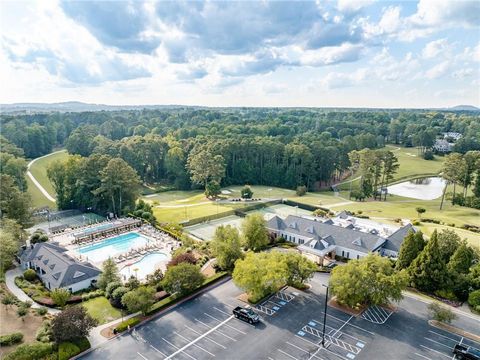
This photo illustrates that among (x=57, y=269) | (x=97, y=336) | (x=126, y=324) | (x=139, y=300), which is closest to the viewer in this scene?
(x=97, y=336)

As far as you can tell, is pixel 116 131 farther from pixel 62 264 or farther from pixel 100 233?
pixel 62 264

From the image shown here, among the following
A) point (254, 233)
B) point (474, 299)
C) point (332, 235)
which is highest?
point (254, 233)

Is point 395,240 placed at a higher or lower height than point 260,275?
lower

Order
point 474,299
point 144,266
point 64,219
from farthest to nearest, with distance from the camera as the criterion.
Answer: point 64,219 < point 144,266 < point 474,299

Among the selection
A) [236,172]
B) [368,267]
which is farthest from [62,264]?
[236,172]

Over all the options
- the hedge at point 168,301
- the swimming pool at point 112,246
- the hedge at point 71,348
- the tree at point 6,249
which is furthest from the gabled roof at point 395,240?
the tree at point 6,249

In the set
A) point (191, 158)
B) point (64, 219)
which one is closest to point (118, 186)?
point (64, 219)

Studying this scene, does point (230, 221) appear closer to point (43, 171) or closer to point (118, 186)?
point (118, 186)
